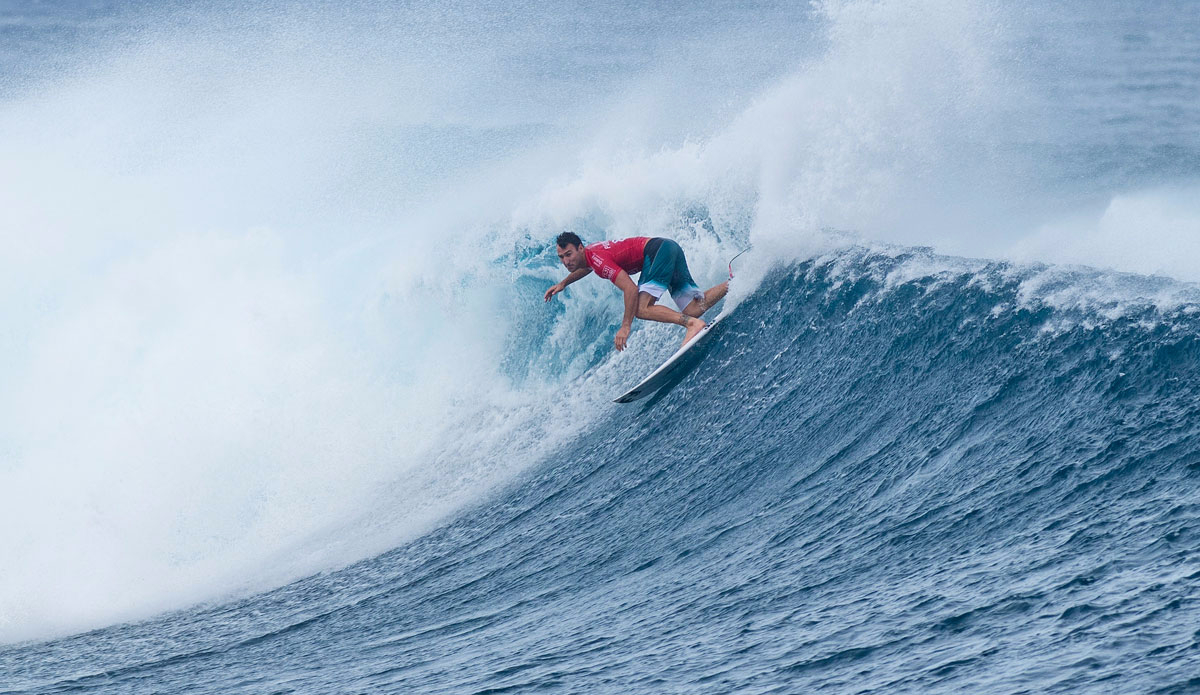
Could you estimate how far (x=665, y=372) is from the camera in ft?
30.2

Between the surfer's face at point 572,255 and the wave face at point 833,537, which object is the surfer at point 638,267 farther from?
the wave face at point 833,537

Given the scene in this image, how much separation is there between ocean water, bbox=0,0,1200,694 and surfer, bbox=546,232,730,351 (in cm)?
84

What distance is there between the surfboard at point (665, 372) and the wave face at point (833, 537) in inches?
5.9

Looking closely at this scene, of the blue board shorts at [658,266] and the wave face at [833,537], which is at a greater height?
the blue board shorts at [658,266]

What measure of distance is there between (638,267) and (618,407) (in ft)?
5.15

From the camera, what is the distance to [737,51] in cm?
2867

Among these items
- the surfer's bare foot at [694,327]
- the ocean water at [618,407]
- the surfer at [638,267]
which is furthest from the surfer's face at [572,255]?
the ocean water at [618,407]

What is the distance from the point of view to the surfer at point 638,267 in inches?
333

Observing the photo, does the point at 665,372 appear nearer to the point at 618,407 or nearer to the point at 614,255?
the point at 618,407

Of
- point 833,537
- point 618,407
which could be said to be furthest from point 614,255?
point 833,537

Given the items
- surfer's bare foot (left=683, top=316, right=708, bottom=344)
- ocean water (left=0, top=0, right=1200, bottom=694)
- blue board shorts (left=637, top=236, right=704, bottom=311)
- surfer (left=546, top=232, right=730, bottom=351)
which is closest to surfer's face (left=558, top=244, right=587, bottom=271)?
surfer (left=546, top=232, right=730, bottom=351)

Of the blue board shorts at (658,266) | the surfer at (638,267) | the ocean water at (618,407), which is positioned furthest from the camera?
the blue board shorts at (658,266)

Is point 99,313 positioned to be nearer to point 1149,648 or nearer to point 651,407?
point 651,407

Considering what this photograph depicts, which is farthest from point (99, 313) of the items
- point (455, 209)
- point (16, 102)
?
point (16, 102)
